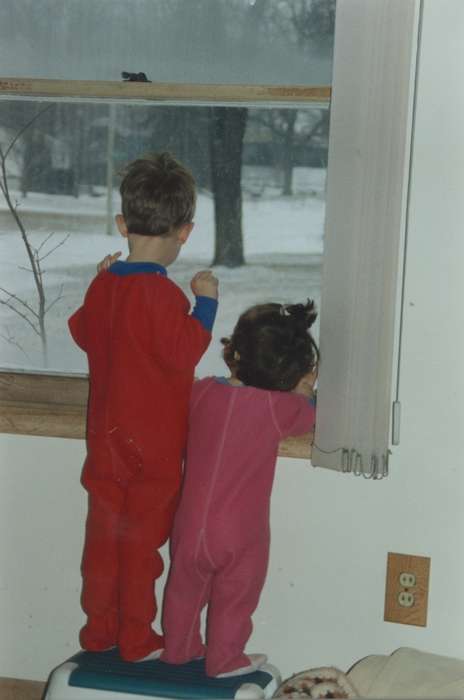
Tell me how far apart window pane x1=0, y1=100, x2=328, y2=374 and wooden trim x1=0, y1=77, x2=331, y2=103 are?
0.10 feet

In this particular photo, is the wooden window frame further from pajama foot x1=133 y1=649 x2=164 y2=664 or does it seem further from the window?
pajama foot x1=133 y1=649 x2=164 y2=664

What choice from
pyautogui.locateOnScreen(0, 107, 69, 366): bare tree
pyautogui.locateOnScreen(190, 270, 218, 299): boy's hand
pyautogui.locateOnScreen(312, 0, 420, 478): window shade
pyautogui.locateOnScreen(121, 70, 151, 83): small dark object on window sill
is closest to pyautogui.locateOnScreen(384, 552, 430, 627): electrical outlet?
pyautogui.locateOnScreen(312, 0, 420, 478): window shade

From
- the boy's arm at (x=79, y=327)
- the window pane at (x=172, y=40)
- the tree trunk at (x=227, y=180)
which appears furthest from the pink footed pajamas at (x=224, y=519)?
the window pane at (x=172, y=40)

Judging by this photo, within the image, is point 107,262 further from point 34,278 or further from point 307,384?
point 307,384

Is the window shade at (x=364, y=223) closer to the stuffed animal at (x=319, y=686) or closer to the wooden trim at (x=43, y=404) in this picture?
the stuffed animal at (x=319, y=686)

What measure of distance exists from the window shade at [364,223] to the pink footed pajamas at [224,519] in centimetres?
12

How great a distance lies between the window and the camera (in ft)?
6.38

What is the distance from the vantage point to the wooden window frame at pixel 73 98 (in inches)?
75.2

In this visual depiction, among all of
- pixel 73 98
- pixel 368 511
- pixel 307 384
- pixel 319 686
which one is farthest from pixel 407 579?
pixel 73 98

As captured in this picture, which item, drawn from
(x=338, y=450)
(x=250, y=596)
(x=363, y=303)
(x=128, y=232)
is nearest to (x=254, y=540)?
(x=250, y=596)

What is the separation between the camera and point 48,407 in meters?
2.01

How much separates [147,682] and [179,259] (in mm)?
880

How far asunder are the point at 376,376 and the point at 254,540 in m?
0.38

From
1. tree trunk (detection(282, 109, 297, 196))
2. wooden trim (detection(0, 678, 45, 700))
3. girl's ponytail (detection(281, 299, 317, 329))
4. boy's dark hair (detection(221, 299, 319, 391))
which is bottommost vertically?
wooden trim (detection(0, 678, 45, 700))
